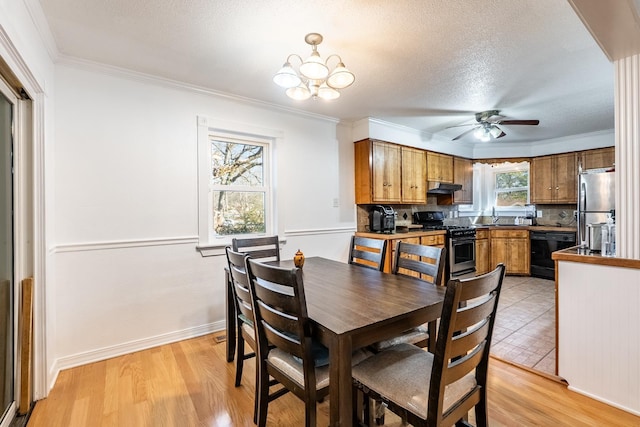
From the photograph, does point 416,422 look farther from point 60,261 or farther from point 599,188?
point 599,188

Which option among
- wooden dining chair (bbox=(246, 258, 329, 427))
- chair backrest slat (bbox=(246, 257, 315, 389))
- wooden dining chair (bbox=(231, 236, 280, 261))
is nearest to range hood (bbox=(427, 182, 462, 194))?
wooden dining chair (bbox=(231, 236, 280, 261))

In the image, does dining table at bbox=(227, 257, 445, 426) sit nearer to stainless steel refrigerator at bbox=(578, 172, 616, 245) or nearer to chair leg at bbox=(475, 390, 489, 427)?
chair leg at bbox=(475, 390, 489, 427)

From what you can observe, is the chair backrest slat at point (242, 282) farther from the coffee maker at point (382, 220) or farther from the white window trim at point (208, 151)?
the coffee maker at point (382, 220)

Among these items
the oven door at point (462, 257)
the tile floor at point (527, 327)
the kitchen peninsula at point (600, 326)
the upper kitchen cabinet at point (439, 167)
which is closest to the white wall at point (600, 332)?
the kitchen peninsula at point (600, 326)

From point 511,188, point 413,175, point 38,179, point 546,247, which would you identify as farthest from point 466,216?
point 38,179

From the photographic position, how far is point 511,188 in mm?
5691

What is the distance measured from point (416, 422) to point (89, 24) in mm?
2792

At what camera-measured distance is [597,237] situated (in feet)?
7.10

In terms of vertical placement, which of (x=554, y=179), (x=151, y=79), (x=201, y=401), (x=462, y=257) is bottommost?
(x=201, y=401)

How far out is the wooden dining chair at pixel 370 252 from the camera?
2.26m

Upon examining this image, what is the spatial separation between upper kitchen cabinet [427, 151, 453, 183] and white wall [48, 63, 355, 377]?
9.22 ft

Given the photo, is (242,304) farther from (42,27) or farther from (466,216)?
(466,216)

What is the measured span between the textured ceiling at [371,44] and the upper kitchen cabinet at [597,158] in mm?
1918

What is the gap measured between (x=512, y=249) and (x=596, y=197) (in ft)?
6.12
